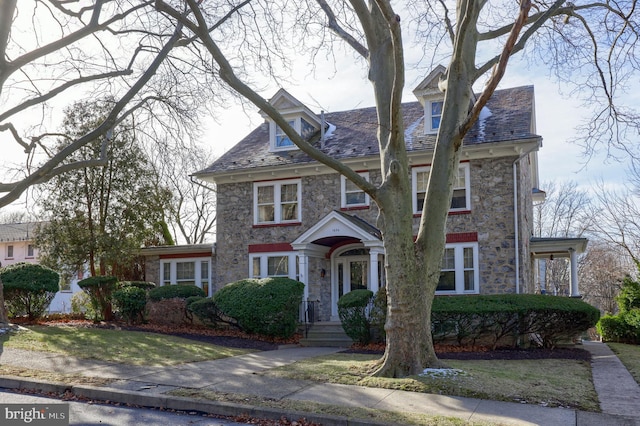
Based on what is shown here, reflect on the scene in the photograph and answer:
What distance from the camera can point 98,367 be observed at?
10398 millimetres

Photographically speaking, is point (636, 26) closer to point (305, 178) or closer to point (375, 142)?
point (375, 142)

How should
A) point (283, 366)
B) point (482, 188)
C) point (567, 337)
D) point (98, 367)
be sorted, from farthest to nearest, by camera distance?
point (482, 188) → point (567, 337) → point (283, 366) → point (98, 367)

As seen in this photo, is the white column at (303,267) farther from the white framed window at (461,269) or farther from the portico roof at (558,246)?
the portico roof at (558,246)

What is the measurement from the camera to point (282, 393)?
27.7 ft

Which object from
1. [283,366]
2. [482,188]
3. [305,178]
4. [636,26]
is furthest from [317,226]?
[636,26]

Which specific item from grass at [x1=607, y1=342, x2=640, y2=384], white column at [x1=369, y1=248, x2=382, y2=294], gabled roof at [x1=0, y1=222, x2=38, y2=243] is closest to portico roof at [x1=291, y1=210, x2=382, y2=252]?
white column at [x1=369, y1=248, x2=382, y2=294]

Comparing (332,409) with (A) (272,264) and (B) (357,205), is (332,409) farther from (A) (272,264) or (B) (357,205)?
(A) (272,264)

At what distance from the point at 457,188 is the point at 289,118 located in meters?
6.70

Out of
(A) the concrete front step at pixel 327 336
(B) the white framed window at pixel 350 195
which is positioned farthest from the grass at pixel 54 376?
(B) the white framed window at pixel 350 195

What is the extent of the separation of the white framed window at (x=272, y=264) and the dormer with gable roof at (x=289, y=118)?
3848mm

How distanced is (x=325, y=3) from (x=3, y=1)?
630 cm

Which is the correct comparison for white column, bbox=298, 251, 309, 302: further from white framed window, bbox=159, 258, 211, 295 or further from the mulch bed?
white framed window, bbox=159, 258, 211, 295

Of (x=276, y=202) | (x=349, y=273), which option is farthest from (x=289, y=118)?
(x=349, y=273)

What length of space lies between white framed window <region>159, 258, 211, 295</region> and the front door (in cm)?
485
